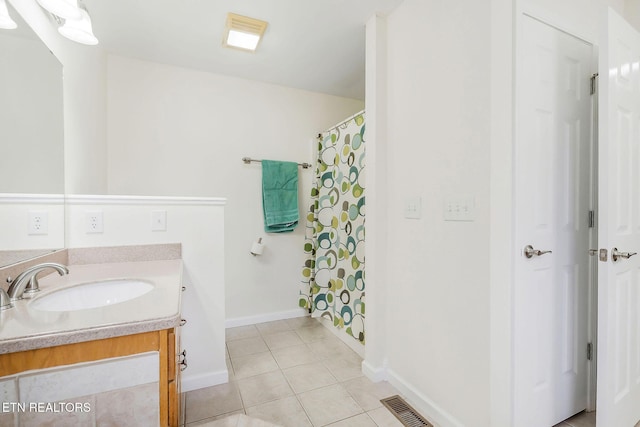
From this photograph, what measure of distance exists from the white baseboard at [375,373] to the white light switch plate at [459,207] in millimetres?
1108

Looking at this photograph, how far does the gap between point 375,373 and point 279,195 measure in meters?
1.76

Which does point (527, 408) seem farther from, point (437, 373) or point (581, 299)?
point (581, 299)

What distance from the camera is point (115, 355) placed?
28.7 inches

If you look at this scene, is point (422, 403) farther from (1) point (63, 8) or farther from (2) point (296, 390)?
(1) point (63, 8)

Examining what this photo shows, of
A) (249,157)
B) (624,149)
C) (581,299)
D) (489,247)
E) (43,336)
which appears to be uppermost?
→ (249,157)

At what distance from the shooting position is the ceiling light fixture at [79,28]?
1362mm

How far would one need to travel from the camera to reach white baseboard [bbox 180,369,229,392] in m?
1.77

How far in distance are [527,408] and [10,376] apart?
1.81 metres

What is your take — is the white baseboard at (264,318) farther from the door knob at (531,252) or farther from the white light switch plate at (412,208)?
the door knob at (531,252)

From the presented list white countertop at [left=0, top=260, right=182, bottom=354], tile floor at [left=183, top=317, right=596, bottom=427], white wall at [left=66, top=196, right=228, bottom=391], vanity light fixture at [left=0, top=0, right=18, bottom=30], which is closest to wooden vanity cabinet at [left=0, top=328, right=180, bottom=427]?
white countertop at [left=0, top=260, right=182, bottom=354]

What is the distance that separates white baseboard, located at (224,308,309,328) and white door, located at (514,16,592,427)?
2.11 metres

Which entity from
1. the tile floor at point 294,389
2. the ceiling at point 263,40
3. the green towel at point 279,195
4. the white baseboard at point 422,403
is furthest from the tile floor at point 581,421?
the ceiling at point 263,40

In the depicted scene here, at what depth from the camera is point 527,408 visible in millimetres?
1284

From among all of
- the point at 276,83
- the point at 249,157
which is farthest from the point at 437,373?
the point at 276,83
